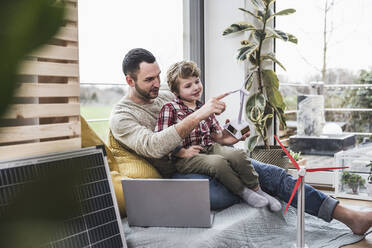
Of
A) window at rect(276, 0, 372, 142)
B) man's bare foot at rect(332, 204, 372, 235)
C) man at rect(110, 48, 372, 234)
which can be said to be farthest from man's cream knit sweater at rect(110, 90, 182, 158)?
window at rect(276, 0, 372, 142)

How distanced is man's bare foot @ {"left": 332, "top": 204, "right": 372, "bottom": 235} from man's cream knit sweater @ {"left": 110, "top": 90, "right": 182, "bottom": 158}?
3.25 feet

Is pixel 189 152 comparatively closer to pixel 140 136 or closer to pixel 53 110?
pixel 140 136

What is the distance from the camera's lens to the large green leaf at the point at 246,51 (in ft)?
10.8

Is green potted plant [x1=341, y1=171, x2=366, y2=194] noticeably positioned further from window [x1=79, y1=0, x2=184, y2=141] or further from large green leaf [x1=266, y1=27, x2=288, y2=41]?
window [x1=79, y1=0, x2=184, y2=141]

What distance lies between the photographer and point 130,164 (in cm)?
210

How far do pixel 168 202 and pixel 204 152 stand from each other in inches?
21.1

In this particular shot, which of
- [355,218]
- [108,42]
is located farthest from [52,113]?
[355,218]

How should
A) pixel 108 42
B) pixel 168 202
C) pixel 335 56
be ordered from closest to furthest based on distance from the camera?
1. pixel 168 202
2. pixel 108 42
3. pixel 335 56

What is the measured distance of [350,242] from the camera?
216 centimetres

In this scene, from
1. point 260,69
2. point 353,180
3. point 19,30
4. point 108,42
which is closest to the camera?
point 19,30

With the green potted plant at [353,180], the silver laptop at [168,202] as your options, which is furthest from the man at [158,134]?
the green potted plant at [353,180]

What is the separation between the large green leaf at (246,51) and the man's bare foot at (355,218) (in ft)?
5.01

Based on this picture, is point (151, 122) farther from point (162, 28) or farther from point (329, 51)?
point (329, 51)

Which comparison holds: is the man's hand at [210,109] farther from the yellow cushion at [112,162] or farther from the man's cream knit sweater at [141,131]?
the yellow cushion at [112,162]
